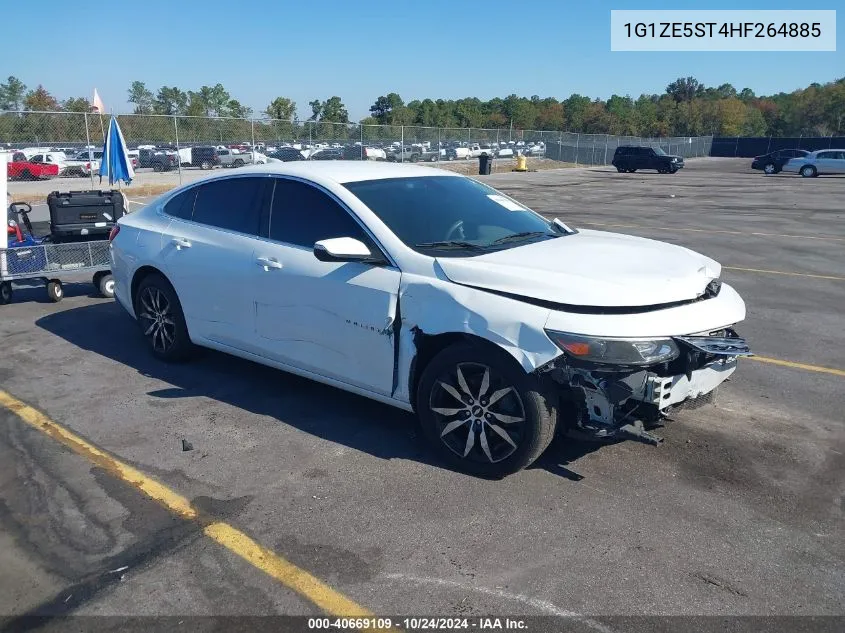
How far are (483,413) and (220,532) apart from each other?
4.79 ft

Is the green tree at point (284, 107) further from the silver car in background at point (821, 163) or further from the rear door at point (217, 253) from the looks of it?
the rear door at point (217, 253)

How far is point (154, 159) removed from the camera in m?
26.3

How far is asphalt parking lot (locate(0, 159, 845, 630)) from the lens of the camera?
3027 millimetres

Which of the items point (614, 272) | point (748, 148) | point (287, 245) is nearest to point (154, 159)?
point (287, 245)

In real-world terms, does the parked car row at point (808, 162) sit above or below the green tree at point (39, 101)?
below

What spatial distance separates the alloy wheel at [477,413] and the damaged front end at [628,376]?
28 centimetres

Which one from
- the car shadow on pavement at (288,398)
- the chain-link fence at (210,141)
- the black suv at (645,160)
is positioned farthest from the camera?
the black suv at (645,160)

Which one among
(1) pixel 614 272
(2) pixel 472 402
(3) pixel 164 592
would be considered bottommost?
(3) pixel 164 592

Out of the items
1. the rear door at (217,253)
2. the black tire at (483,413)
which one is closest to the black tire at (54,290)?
the rear door at (217,253)

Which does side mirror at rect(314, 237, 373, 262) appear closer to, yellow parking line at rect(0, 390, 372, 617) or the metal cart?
yellow parking line at rect(0, 390, 372, 617)

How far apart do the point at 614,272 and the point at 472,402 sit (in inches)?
41.2

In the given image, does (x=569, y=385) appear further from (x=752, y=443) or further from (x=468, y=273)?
(x=752, y=443)

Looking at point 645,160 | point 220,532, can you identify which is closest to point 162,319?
point 220,532

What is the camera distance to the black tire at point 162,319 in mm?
5680
